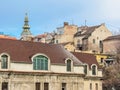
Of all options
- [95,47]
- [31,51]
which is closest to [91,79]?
[31,51]

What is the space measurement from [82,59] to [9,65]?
17288 millimetres

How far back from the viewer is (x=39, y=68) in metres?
54.8

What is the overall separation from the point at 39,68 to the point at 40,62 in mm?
792

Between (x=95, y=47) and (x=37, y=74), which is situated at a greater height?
(x=95, y=47)

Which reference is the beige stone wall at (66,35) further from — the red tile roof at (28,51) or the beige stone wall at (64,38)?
the red tile roof at (28,51)

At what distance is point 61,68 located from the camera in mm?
57125

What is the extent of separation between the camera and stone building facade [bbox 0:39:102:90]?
2028 inches

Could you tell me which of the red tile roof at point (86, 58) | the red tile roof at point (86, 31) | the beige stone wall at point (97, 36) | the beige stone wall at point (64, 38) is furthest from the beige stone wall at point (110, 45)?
the red tile roof at point (86, 58)

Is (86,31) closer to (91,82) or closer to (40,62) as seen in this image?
(91,82)

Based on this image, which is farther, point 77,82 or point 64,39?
point 64,39

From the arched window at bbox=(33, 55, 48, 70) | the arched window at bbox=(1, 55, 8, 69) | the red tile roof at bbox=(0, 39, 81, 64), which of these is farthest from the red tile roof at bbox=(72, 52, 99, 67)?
the arched window at bbox=(1, 55, 8, 69)

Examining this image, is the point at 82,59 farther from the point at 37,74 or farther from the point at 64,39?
the point at 64,39

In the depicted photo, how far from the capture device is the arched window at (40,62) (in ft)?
179

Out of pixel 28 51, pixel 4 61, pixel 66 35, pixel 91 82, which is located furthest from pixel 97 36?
pixel 4 61
